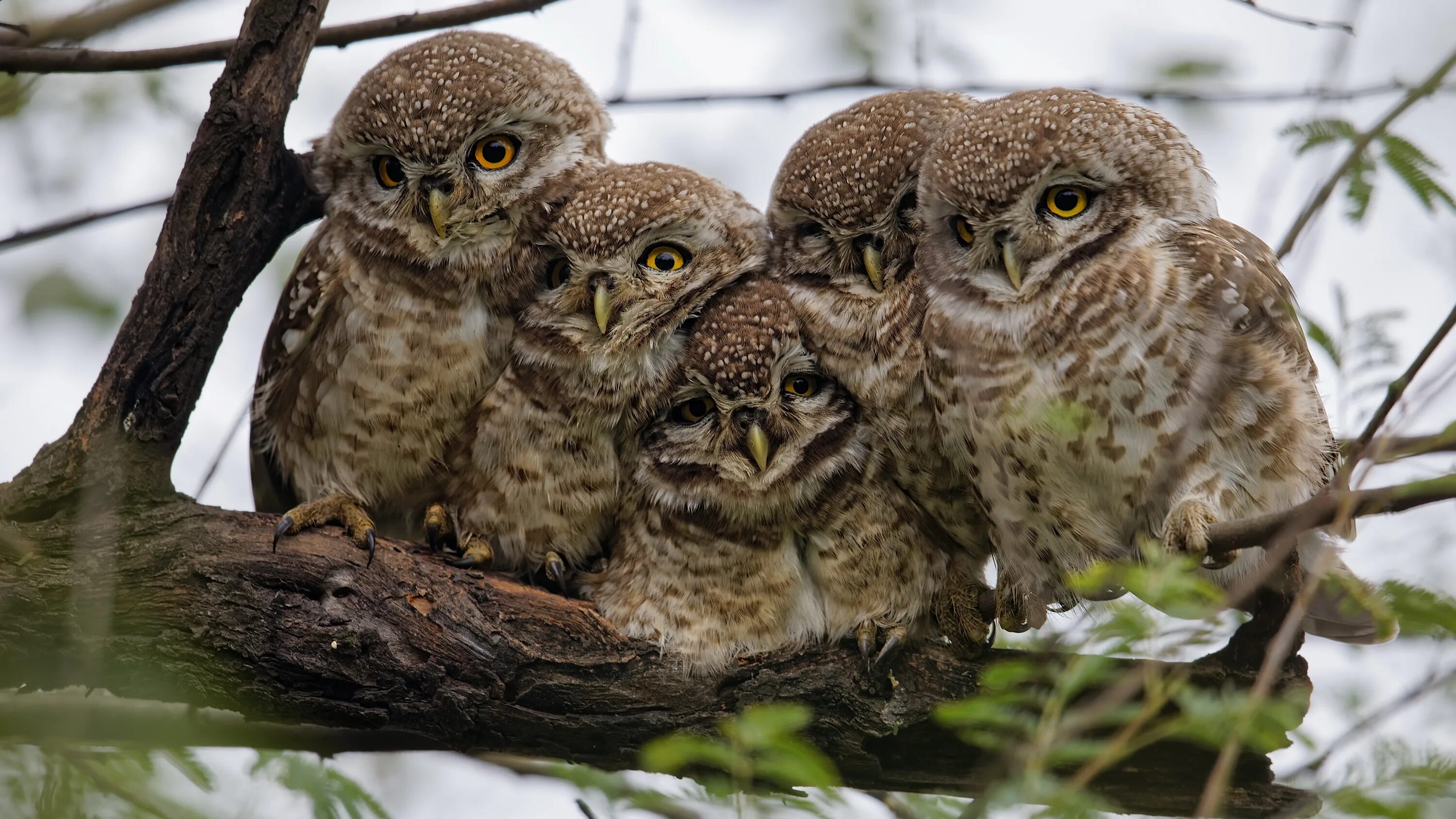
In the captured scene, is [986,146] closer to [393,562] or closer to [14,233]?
[393,562]

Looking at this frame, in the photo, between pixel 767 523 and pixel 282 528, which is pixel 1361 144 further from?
pixel 282 528

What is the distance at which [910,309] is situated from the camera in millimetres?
3561

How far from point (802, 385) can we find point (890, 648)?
85 cm

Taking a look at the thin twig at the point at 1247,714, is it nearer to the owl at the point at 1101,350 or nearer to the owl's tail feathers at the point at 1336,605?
the owl's tail feathers at the point at 1336,605

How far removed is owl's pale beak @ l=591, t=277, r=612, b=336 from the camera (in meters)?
3.60

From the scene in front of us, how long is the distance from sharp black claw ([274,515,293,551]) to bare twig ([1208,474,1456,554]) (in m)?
2.39

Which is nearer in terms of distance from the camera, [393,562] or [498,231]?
[393,562]

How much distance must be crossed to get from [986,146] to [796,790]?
1744 millimetres

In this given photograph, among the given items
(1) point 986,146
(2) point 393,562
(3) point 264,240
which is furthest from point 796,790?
(3) point 264,240

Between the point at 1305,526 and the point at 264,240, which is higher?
the point at 264,240

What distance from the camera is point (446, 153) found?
3.65 metres

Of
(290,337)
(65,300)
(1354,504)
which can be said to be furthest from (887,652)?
(65,300)

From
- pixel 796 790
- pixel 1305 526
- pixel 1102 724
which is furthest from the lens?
pixel 1102 724

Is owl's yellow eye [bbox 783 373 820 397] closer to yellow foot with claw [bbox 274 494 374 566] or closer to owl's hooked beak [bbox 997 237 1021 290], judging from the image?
owl's hooked beak [bbox 997 237 1021 290]
